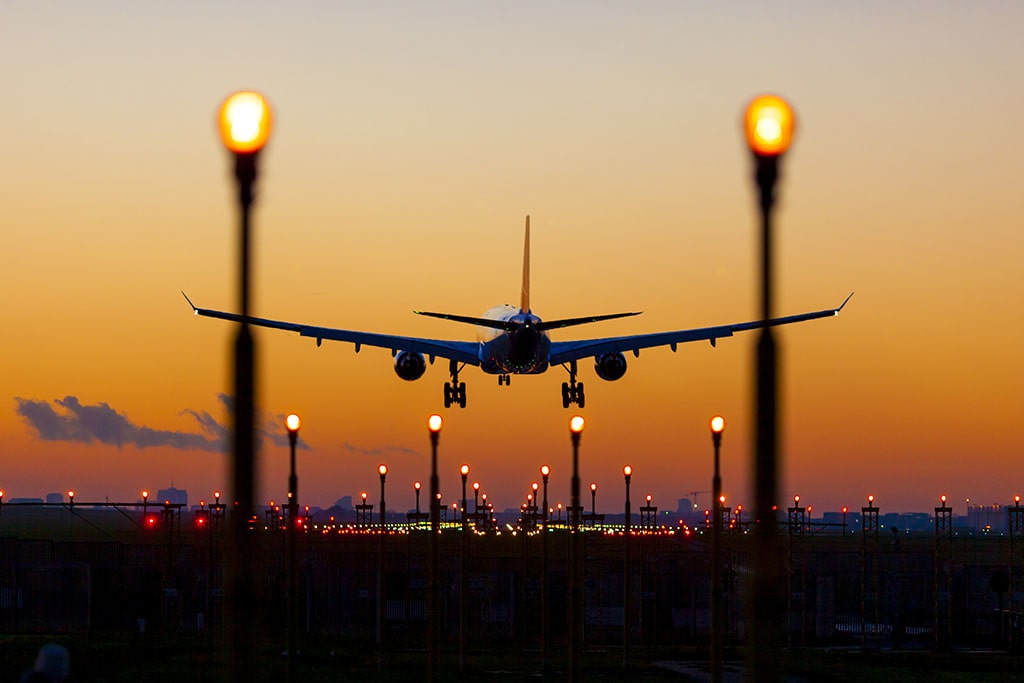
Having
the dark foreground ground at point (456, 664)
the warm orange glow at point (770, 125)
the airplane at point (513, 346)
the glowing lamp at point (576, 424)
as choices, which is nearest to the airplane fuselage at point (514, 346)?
the airplane at point (513, 346)

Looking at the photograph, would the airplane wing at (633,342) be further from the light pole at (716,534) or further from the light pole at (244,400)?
the light pole at (244,400)

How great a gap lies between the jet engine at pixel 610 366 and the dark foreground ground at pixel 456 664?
50.3ft

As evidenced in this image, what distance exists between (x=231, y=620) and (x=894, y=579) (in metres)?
76.4

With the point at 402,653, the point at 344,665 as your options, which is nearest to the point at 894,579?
the point at 402,653

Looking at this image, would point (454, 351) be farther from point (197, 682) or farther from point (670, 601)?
point (197, 682)

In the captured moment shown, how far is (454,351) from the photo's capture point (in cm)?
8219

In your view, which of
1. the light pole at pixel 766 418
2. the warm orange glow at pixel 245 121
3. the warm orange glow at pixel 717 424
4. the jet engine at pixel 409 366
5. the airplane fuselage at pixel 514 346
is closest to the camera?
the light pole at pixel 766 418

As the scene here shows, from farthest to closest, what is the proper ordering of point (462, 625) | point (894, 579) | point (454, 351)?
point (894, 579) → point (454, 351) → point (462, 625)

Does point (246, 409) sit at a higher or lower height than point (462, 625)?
higher

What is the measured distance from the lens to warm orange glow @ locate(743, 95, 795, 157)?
16.4 metres

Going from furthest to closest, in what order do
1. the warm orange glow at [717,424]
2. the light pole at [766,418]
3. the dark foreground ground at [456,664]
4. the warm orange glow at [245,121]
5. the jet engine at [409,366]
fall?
the jet engine at [409,366] → the dark foreground ground at [456,664] → the warm orange glow at [717,424] → the warm orange glow at [245,121] → the light pole at [766,418]

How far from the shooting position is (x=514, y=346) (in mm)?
72562

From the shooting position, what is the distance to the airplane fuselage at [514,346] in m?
72.1

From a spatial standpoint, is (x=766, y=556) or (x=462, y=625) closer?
(x=766, y=556)
